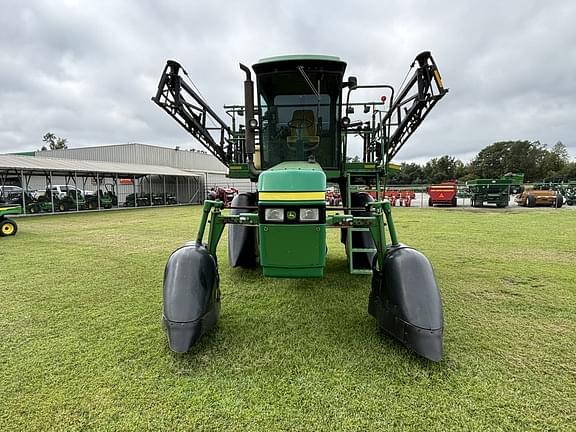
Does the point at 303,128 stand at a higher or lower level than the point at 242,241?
higher

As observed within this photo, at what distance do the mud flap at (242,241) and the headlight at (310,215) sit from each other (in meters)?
2.16

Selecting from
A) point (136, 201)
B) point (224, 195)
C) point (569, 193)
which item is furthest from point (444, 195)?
point (136, 201)

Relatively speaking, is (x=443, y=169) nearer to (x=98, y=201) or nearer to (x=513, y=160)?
(x=513, y=160)

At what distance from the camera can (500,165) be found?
88.1 meters

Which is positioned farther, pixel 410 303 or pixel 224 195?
pixel 224 195

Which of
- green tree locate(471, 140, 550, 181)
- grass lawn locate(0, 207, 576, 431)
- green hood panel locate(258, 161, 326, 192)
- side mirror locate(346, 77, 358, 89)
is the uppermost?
green tree locate(471, 140, 550, 181)

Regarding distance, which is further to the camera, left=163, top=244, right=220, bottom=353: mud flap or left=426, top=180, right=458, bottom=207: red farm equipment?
left=426, top=180, right=458, bottom=207: red farm equipment

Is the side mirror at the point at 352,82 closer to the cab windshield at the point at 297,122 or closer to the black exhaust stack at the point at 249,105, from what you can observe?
the cab windshield at the point at 297,122

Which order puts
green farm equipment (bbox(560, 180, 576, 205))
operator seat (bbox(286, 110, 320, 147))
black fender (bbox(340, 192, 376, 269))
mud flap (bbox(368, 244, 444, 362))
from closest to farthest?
mud flap (bbox(368, 244, 444, 362)) → operator seat (bbox(286, 110, 320, 147)) → black fender (bbox(340, 192, 376, 269)) → green farm equipment (bbox(560, 180, 576, 205))

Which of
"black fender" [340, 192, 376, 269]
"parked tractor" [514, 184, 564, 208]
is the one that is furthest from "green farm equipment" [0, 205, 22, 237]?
"parked tractor" [514, 184, 564, 208]

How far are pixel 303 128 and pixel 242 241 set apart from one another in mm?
1894

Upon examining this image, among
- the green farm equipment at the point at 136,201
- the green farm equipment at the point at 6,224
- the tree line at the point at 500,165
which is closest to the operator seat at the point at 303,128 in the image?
the green farm equipment at the point at 6,224

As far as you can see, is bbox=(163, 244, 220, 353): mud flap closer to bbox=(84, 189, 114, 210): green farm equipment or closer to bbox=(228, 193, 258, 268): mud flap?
bbox=(228, 193, 258, 268): mud flap

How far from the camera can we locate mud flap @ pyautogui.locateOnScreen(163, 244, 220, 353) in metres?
3.01
